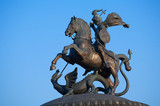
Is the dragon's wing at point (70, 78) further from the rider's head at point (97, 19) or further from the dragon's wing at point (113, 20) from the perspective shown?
the dragon's wing at point (113, 20)

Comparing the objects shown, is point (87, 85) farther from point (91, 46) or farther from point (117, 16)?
point (117, 16)

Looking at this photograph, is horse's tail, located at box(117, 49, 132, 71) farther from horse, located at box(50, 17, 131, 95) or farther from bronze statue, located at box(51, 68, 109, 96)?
bronze statue, located at box(51, 68, 109, 96)

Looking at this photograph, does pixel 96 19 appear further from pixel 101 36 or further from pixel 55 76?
pixel 55 76

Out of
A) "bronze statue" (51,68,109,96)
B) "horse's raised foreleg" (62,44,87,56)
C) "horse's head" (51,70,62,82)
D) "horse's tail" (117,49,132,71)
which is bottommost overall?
"bronze statue" (51,68,109,96)

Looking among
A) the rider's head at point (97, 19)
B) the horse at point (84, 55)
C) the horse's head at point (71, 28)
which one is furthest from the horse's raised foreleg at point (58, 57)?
the rider's head at point (97, 19)

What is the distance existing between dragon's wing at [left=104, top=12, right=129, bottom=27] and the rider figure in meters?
0.18

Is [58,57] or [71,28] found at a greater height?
[71,28]

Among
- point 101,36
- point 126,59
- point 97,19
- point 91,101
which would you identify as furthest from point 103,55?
point 91,101

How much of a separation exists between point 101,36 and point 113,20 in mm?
910

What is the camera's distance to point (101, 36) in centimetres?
927

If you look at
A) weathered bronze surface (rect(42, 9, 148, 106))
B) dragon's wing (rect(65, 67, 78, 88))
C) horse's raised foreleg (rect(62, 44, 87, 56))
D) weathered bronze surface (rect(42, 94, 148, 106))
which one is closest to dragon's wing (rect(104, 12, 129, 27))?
weathered bronze surface (rect(42, 9, 148, 106))

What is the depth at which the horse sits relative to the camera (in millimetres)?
8938

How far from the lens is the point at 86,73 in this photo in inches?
380

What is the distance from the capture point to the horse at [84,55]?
8.94 meters
